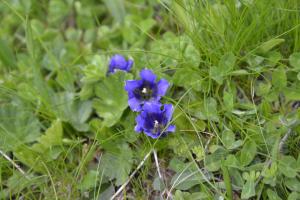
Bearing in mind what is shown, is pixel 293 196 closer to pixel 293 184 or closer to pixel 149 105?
pixel 293 184

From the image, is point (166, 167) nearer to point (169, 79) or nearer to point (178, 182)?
point (178, 182)

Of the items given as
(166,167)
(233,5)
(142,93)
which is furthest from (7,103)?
(233,5)

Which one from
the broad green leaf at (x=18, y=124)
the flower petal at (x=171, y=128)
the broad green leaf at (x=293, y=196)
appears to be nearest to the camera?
the broad green leaf at (x=293, y=196)

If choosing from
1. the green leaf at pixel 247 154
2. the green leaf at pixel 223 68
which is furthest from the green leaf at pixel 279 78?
the green leaf at pixel 247 154

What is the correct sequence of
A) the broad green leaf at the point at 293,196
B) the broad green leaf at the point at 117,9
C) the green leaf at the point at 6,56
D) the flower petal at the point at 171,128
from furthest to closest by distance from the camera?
the broad green leaf at the point at 117,9 < the green leaf at the point at 6,56 < the flower petal at the point at 171,128 < the broad green leaf at the point at 293,196

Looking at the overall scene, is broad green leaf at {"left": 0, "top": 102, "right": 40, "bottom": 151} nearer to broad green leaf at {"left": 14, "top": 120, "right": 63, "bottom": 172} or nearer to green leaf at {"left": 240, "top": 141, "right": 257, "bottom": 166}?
broad green leaf at {"left": 14, "top": 120, "right": 63, "bottom": 172}

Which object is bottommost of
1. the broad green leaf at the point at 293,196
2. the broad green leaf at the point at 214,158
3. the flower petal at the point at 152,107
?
the broad green leaf at the point at 293,196

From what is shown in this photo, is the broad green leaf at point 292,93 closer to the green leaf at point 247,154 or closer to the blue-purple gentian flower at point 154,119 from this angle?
the green leaf at point 247,154
